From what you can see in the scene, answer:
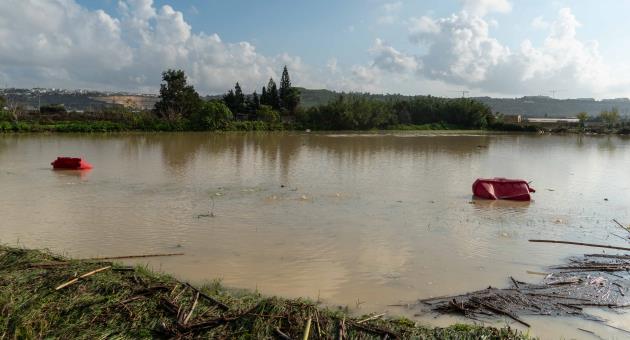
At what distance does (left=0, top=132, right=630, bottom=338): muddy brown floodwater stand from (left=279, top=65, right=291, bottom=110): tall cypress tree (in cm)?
5067

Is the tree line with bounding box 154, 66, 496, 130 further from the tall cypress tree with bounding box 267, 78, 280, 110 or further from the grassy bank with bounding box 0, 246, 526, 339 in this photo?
the grassy bank with bounding box 0, 246, 526, 339

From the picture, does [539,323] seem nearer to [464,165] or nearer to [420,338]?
[420,338]

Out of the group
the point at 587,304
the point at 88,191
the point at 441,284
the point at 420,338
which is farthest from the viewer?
the point at 88,191

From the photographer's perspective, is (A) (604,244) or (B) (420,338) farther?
(A) (604,244)

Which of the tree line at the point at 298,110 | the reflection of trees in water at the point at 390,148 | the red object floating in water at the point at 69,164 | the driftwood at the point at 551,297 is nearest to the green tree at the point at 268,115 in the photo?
the tree line at the point at 298,110

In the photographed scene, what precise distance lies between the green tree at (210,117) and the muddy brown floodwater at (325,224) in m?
32.3

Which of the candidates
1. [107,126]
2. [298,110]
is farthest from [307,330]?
[298,110]

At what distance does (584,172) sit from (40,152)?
87.7 ft

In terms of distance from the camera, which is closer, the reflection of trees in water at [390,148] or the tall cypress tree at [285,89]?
the reflection of trees in water at [390,148]

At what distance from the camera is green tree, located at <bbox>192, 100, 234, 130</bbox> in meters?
52.8

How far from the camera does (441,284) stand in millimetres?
6863

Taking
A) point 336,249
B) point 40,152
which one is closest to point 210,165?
point 40,152

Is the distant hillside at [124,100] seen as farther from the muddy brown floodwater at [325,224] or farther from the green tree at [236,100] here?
the muddy brown floodwater at [325,224]

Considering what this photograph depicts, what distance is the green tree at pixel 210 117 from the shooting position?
2078 inches
